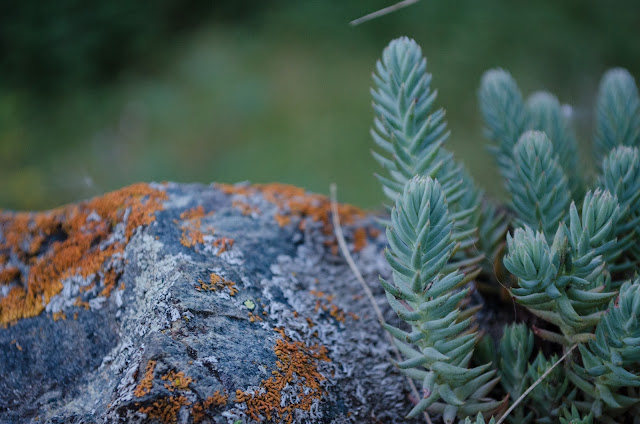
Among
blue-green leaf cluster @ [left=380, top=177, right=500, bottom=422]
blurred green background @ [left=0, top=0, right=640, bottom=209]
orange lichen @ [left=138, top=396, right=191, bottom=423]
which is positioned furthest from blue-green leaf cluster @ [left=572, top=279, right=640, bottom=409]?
blurred green background @ [left=0, top=0, right=640, bottom=209]

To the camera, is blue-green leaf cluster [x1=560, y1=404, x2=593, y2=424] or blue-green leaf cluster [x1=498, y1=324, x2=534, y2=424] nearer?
blue-green leaf cluster [x1=560, y1=404, x2=593, y2=424]

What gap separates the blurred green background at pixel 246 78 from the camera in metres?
4.30

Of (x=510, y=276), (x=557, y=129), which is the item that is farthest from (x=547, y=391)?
(x=557, y=129)

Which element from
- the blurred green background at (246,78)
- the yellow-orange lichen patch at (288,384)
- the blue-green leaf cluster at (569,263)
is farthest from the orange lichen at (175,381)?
the blurred green background at (246,78)

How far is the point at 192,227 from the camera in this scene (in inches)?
75.2

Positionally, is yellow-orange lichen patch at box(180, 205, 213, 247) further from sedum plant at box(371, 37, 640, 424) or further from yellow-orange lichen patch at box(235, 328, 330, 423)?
sedum plant at box(371, 37, 640, 424)

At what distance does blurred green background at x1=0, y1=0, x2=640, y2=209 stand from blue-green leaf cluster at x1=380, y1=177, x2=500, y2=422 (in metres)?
2.54

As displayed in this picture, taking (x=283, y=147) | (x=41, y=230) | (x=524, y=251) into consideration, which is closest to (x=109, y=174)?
(x=283, y=147)

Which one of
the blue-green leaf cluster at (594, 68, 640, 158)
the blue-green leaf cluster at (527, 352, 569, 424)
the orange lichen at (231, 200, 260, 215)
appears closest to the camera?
the blue-green leaf cluster at (527, 352, 569, 424)

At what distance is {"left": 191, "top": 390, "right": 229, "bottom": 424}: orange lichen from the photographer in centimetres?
141

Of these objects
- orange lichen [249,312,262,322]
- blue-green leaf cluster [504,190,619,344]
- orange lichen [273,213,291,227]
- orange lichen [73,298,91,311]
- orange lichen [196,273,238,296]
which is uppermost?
blue-green leaf cluster [504,190,619,344]

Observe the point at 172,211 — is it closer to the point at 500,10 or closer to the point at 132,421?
the point at 132,421

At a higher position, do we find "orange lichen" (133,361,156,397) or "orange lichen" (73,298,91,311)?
"orange lichen" (133,361,156,397)

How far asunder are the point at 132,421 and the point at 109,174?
3197 millimetres
